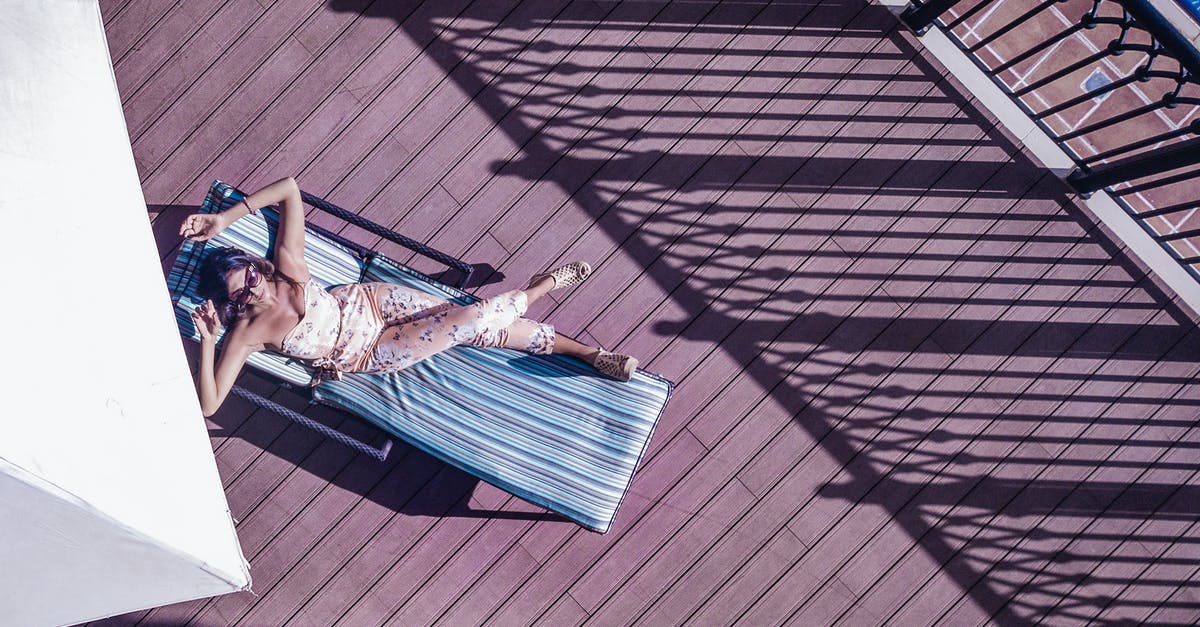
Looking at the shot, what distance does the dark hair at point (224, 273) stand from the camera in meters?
2.75

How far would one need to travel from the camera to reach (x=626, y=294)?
139 inches

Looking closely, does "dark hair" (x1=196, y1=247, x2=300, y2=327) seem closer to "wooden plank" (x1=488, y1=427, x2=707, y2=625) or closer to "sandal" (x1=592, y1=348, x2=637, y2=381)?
"sandal" (x1=592, y1=348, x2=637, y2=381)

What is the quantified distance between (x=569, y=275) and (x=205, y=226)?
153 cm

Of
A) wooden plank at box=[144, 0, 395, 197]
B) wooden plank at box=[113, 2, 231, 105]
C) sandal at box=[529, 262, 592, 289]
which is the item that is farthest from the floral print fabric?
wooden plank at box=[113, 2, 231, 105]

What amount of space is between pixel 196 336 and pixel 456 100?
5.25 ft

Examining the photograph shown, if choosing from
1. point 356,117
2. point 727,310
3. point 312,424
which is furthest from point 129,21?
point 727,310

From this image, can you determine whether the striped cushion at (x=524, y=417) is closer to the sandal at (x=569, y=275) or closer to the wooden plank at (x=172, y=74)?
the sandal at (x=569, y=275)

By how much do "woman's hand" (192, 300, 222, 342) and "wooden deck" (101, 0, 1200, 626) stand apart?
0.75 meters

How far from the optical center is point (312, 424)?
3176 millimetres

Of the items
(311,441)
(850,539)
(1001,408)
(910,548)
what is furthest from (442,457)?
(1001,408)

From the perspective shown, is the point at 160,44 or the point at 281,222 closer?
the point at 281,222

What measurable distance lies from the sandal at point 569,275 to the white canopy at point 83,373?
5.23 ft

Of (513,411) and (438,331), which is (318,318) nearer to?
(438,331)

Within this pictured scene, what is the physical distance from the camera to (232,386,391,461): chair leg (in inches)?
124
